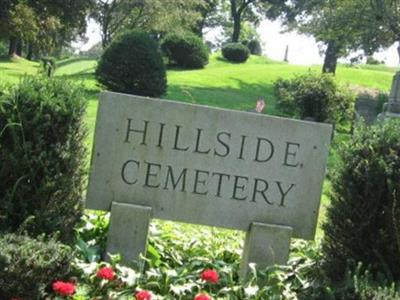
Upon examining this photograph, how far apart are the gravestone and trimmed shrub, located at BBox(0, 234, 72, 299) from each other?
792 mm

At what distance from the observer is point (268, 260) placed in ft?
15.9

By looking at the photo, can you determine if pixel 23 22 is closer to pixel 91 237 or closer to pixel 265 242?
pixel 91 237

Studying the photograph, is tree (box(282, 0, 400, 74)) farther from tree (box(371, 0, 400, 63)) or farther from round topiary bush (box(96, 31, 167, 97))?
round topiary bush (box(96, 31, 167, 97))

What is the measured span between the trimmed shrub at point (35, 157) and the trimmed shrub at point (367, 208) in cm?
192

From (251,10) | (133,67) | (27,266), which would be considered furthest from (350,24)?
(251,10)

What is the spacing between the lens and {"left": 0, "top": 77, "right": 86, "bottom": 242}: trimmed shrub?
171 inches

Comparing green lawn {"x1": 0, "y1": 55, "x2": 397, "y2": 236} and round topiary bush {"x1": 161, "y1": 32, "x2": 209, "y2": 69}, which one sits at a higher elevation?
round topiary bush {"x1": 161, "y1": 32, "x2": 209, "y2": 69}

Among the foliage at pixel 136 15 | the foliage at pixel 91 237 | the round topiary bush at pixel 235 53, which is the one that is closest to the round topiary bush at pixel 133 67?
the foliage at pixel 91 237

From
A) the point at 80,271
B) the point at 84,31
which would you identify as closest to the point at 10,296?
the point at 80,271

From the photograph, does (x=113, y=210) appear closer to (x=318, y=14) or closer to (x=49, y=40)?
(x=318, y=14)

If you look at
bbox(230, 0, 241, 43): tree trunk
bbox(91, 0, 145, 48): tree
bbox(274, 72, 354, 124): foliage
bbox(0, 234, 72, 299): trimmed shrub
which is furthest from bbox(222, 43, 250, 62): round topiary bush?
bbox(0, 234, 72, 299): trimmed shrub

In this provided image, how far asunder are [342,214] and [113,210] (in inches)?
65.4

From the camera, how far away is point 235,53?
41469mm

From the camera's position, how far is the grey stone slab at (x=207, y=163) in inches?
188
